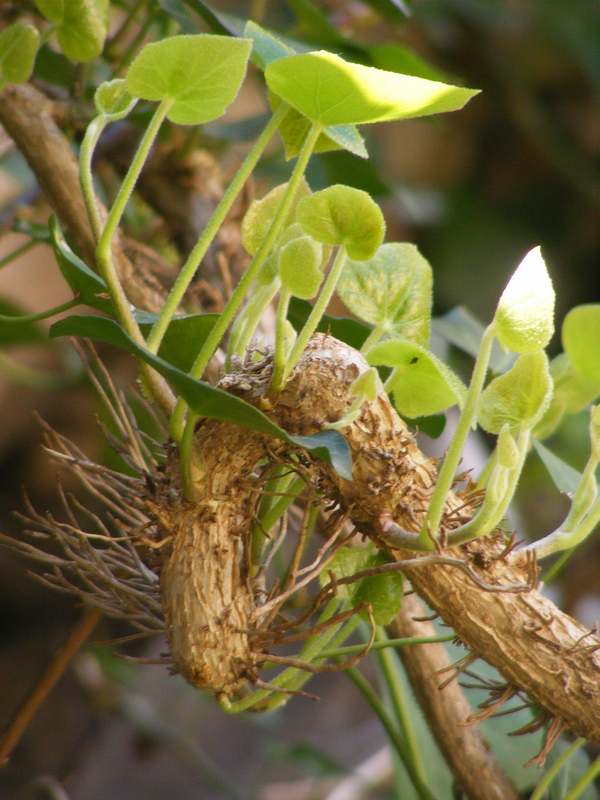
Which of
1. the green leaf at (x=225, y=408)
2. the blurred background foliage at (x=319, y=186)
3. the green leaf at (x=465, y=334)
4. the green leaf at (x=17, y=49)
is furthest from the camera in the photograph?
the blurred background foliage at (x=319, y=186)

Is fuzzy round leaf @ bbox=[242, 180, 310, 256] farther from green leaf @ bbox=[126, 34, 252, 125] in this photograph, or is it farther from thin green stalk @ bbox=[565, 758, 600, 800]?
thin green stalk @ bbox=[565, 758, 600, 800]

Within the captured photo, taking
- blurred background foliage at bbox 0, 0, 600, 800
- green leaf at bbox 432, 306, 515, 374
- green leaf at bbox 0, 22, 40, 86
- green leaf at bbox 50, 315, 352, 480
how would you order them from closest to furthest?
green leaf at bbox 50, 315, 352, 480 → green leaf at bbox 0, 22, 40, 86 → green leaf at bbox 432, 306, 515, 374 → blurred background foliage at bbox 0, 0, 600, 800

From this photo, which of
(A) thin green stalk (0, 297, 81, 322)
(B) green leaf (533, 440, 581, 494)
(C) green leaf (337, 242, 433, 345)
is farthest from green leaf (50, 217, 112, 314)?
(B) green leaf (533, 440, 581, 494)

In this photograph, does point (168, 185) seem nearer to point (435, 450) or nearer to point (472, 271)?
point (435, 450)

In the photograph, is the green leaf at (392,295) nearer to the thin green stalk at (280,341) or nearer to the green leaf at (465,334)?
the thin green stalk at (280,341)

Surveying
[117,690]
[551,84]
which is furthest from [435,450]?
[551,84]

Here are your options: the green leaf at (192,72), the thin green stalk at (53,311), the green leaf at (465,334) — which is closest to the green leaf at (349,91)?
the green leaf at (192,72)
